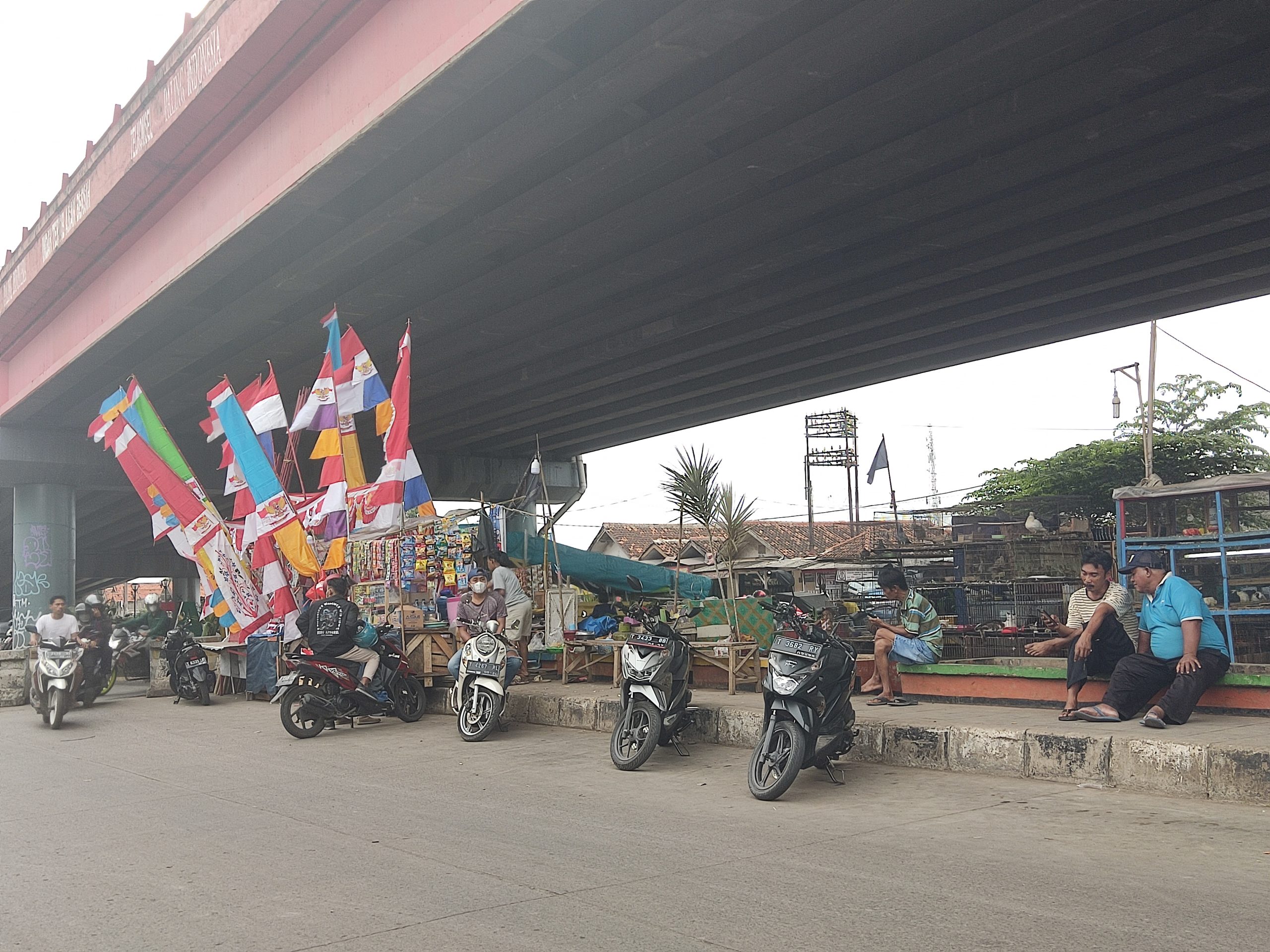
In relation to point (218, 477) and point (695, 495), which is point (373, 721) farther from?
point (218, 477)

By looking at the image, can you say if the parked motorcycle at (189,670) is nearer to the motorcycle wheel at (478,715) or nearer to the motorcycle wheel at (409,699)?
the motorcycle wheel at (409,699)

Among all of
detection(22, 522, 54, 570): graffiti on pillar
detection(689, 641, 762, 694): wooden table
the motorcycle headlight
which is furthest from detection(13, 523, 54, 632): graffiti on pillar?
the motorcycle headlight

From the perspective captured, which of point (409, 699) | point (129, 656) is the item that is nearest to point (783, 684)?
point (409, 699)

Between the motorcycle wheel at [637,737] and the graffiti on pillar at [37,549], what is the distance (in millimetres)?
19057

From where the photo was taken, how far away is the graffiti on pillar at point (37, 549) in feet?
72.5

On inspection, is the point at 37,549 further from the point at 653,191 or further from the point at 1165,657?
the point at 1165,657

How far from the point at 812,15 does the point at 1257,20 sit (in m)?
3.19

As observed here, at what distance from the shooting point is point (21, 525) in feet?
73.3

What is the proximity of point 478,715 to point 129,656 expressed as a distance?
11.5 meters

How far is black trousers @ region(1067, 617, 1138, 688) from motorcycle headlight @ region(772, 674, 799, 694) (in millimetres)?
2103

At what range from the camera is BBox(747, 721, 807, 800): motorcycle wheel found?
20.2 feet

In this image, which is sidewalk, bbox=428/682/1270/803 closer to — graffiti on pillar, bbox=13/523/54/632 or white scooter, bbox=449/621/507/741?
white scooter, bbox=449/621/507/741

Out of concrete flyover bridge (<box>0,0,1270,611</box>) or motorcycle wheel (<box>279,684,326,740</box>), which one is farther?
motorcycle wheel (<box>279,684,326,740</box>)

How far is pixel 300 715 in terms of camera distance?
33.1 ft
